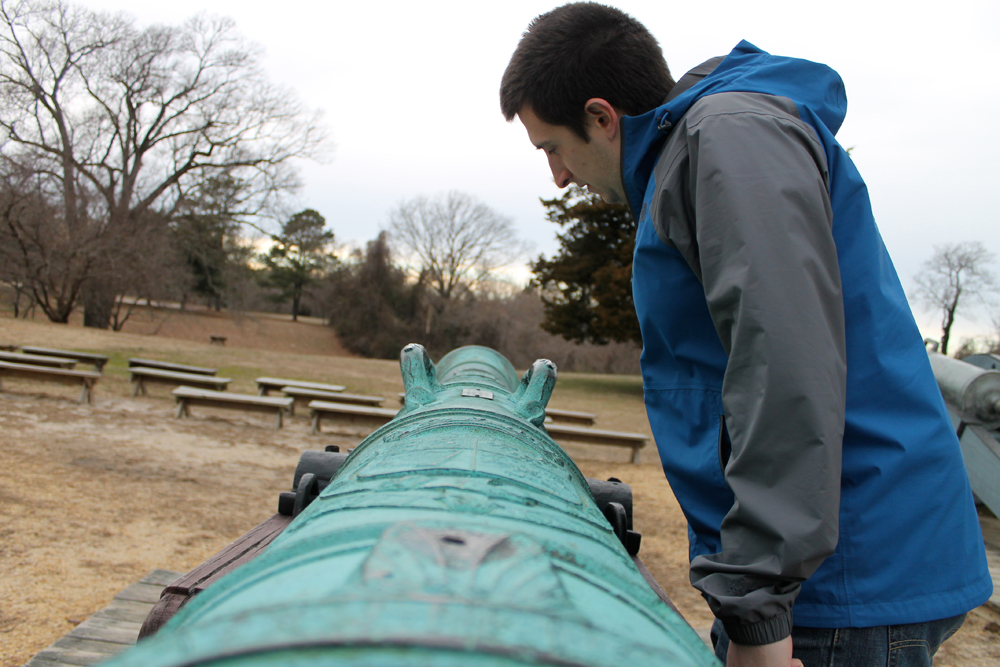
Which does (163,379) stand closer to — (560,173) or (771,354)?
(560,173)

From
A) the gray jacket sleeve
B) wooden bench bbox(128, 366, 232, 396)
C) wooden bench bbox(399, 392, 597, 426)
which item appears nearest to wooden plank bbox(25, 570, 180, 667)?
the gray jacket sleeve

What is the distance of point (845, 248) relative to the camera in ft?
3.35

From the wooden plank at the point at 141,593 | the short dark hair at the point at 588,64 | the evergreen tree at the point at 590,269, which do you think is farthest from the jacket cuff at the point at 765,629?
the evergreen tree at the point at 590,269

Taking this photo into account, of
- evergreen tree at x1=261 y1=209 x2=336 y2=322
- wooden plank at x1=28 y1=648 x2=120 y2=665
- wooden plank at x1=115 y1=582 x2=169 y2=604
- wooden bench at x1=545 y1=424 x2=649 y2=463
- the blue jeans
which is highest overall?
evergreen tree at x1=261 y1=209 x2=336 y2=322

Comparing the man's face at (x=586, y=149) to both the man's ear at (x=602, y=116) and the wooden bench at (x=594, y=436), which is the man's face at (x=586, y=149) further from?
the wooden bench at (x=594, y=436)

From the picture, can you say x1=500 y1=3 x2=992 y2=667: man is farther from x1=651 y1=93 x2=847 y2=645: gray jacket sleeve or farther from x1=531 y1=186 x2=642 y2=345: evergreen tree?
x1=531 y1=186 x2=642 y2=345: evergreen tree

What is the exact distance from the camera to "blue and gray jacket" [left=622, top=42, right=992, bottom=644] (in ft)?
2.78

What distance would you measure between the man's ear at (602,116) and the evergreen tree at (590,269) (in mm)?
14673

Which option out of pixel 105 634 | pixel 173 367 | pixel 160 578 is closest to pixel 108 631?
pixel 105 634

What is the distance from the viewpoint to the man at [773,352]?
0.85m

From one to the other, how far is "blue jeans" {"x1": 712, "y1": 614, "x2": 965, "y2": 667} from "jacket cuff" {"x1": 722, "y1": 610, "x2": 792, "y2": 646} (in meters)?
0.16

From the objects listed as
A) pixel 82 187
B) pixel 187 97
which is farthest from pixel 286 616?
pixel 187 97

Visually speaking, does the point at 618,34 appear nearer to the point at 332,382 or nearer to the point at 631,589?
the point at 631,589

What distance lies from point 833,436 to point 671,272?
14.3 inches
